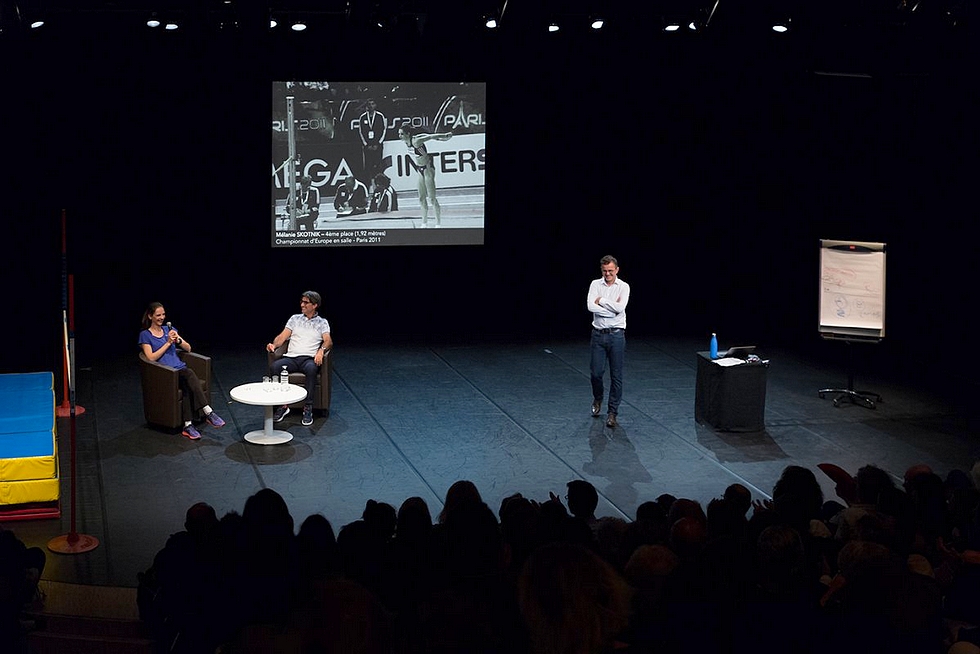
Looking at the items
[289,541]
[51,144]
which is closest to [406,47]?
[51,144]

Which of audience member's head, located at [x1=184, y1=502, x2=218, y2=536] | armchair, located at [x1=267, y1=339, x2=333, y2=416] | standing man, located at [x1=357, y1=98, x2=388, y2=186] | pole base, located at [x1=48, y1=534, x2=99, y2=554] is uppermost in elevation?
standing man, located at [x1=357, y1=98, x2=388, y2=186]

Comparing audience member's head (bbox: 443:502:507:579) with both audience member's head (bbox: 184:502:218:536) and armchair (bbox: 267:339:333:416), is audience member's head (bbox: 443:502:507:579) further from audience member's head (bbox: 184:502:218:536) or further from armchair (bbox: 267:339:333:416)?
armchair (bbox: 267:339:333:416)

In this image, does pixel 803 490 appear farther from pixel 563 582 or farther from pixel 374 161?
pixel 374 161

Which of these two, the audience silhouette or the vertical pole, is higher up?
the vertical pole

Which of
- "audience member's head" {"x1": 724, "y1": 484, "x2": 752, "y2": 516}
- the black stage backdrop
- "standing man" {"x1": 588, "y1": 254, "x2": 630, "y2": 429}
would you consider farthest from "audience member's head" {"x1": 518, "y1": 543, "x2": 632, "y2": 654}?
the black stage backdrop

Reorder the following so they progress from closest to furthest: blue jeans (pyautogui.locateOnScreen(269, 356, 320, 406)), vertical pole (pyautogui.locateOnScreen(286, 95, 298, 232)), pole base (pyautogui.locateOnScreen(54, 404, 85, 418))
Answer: blue jeans (pyautogui.locateOnScreen(269, 356, 320, 406)) < pole base (pyautogui.locateOnScreen(54, 404, 85, 418)) < vertical pole (pyautogui.locateOnScreen(286, 95, 298, 232))

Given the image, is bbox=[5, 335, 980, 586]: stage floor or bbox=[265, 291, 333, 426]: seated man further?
bbox=[265, 291, 333, 426]: seated man

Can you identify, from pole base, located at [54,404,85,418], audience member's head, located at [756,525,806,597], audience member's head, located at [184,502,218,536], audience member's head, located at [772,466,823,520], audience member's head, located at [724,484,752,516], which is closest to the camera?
audience member's head, located at [756,525,806,597]

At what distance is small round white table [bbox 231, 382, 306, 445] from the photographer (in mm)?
8367

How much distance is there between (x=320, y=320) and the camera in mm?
9219

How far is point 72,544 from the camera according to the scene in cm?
643

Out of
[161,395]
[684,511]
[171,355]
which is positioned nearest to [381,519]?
[684,511]

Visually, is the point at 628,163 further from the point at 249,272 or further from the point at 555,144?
the point at 249,272

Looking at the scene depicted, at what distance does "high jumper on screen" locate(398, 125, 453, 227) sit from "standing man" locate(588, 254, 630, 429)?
12.4 feet
